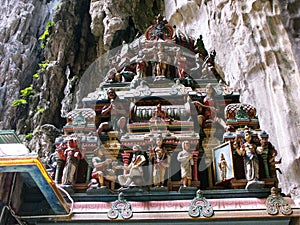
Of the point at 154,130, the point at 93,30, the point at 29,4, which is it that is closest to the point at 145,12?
the point at 93,30

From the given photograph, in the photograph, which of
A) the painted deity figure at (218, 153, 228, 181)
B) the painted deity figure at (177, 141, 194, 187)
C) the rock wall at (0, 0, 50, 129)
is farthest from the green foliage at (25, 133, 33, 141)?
the painted deity figure at (218, 153, 228, 181)

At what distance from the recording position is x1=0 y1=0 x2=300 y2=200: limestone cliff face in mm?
10805

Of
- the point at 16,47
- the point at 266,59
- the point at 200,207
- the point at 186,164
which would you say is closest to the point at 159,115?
the point at 186,164

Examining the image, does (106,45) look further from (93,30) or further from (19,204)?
(19,204)

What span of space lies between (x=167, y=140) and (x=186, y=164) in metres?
0.58

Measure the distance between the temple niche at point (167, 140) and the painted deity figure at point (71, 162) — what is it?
0.02 m

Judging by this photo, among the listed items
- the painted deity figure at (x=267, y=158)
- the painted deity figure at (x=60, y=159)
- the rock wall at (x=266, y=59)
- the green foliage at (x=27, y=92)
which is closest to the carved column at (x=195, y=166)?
the painted deity figure at (x=267, y=158)

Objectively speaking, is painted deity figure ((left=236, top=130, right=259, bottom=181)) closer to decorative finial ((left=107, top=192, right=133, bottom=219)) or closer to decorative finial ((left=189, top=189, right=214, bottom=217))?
decorative finial ((left=189, top=189, right=214, bottom=217))

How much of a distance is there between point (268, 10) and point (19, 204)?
10.3 metres

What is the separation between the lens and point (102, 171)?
565cm

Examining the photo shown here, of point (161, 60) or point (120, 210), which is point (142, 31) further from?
point (120, 210)

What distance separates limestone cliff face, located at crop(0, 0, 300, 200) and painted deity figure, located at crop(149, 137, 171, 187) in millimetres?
4166

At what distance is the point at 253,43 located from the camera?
12664 mm

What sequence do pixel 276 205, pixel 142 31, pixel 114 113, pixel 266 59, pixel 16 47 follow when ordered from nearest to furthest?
pixel 276 205, pixel 114 113, pixel 266 59, pixel 142 31, pixel 16 47
